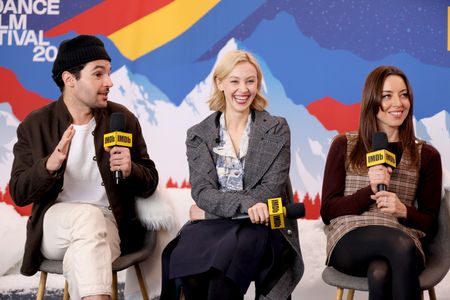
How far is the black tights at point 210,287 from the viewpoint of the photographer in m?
3.01

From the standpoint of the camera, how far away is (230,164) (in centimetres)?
340

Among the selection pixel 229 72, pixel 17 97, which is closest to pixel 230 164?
pixel 229 72

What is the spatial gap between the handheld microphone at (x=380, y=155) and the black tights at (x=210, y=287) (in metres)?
0.70

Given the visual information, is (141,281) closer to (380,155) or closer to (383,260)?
(383,260)

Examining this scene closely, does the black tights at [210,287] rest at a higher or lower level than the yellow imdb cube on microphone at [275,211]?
lower

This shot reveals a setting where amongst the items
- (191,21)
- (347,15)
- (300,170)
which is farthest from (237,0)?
(300,170)

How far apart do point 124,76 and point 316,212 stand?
1390mm

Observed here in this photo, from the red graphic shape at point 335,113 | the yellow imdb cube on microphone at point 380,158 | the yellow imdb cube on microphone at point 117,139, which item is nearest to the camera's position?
the yellow imdb cube on microphone at point 380,158

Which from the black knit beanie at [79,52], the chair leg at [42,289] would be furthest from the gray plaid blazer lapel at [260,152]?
the chair leg at [42,289]

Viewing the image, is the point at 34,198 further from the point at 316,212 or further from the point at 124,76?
the point at 316,212

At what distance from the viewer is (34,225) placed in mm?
3477

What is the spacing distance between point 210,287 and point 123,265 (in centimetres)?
61

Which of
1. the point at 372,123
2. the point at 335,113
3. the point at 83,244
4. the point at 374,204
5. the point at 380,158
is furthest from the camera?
the point at 335,113

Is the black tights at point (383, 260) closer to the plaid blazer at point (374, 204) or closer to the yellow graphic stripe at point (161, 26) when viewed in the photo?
the plaid blazer at point (374, 204)
